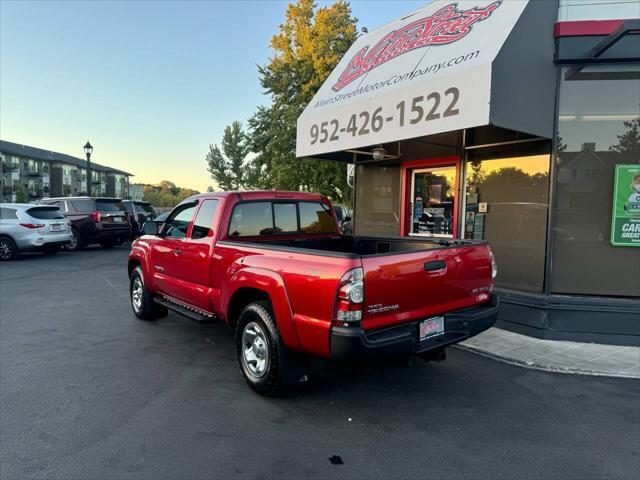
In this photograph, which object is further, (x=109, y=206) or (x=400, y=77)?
(x=109, y=206)

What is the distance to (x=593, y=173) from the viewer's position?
19.7ft

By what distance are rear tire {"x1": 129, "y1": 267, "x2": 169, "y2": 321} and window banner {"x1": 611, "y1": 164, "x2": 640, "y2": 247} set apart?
6504 mm

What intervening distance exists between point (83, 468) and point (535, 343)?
5157 mm

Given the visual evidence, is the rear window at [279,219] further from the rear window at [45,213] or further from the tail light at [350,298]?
the rear window at [45,213]

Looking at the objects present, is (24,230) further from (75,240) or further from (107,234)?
(107,234)

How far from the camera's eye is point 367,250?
5.41 m

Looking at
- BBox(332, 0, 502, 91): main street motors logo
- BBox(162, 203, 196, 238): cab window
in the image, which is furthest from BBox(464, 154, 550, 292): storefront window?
BBox(162, 203, 196, 238): cab window

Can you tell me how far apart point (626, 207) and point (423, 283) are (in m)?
4.19

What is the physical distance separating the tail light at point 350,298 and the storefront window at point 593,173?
428cm

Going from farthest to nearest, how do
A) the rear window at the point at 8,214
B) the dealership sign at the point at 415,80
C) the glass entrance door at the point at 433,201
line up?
the rear window at the point at 8,214, the glass entrance door at the point at 433,201, the dealership sign at the point at 415,80

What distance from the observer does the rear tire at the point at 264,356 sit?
3.63 metres

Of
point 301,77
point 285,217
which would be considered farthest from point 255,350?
point 301,77

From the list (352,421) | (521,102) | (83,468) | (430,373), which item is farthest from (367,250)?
(83,468)

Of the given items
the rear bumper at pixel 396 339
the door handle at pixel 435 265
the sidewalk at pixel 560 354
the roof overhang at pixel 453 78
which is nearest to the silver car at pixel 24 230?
the roof overhang at pixel 453 78
